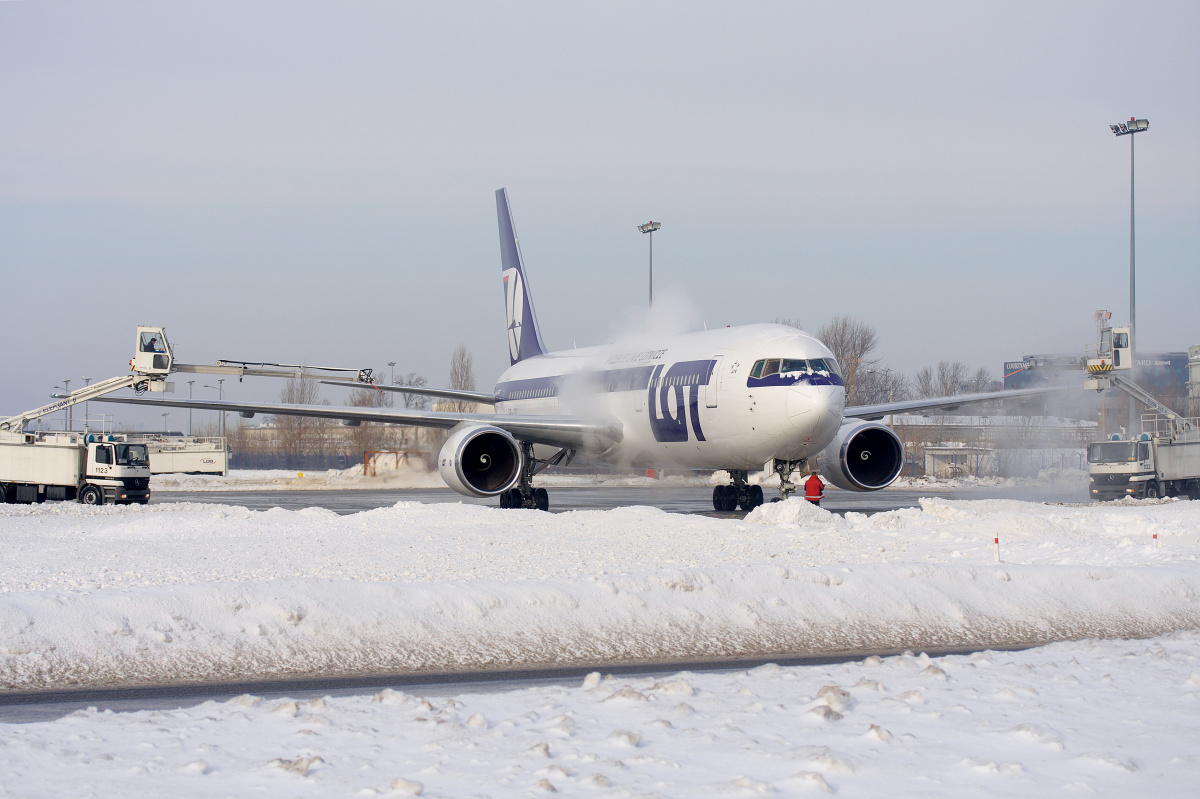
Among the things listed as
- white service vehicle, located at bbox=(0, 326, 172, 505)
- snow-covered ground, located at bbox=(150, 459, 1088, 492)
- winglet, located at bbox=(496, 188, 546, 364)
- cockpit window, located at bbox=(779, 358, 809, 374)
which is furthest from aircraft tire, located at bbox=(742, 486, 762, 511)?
snow-covered ground, located at bbox=(150, 459, 1088, 492)

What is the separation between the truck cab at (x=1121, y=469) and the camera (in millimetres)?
30031

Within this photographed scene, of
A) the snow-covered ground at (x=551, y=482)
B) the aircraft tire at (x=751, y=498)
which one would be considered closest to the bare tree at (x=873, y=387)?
the snow-covered ground at (x=551, y=482)

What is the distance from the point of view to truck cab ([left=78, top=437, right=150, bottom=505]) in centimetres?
2675

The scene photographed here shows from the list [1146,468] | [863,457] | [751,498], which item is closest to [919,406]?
[863,457]

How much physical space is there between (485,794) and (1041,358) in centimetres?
3338

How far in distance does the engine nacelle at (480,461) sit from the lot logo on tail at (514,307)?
11578 mm

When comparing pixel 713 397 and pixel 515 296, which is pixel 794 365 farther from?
pixel 515 296

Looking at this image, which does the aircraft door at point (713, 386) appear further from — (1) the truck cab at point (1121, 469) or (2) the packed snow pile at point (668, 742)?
(1) the truck cab at point (1121, 469)

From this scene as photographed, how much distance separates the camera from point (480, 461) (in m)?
22.8

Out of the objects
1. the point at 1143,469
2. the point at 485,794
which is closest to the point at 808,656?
the point at 485,794

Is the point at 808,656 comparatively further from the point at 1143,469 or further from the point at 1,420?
the point at 1,420

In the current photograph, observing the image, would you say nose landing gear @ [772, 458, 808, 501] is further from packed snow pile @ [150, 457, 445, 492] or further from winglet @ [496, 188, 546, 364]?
packed snow pile @ [150, 457, 445, 492]

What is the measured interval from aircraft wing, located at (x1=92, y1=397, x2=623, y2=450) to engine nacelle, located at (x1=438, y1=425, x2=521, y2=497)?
743mm

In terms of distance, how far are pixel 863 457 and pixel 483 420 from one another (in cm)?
847
